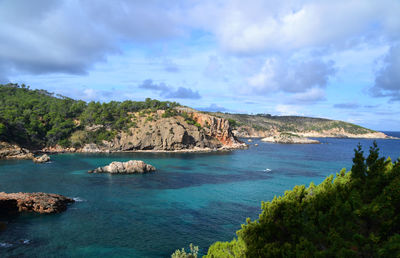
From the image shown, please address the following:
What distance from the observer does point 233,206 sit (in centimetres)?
3866

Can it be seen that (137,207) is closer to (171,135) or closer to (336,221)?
(336,221)

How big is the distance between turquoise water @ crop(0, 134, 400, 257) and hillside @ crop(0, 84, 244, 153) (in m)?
28.7

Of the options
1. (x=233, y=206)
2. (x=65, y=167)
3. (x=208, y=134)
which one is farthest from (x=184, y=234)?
(x=208, y=134)

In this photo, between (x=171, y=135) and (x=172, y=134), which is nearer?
(x=171, y=135)

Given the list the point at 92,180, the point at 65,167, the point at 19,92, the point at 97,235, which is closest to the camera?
the point at 97,235

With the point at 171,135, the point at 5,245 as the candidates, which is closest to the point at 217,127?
the point at 171,135

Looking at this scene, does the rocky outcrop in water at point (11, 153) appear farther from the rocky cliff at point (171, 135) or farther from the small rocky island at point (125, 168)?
the small rocky island at point (125, 168)

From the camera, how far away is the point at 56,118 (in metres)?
106

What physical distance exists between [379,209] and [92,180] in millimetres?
52860

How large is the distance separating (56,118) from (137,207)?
85.7m

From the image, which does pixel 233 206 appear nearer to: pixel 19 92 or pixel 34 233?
pixel 34 233

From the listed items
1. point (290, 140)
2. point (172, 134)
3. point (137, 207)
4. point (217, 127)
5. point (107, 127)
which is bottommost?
point (137, 207)

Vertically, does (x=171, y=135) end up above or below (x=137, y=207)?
above

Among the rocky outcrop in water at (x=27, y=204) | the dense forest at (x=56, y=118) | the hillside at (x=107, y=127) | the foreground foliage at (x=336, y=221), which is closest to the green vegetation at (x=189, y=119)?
the hillside at (x=107, y=127)
